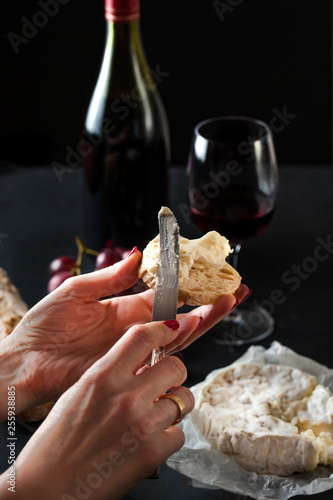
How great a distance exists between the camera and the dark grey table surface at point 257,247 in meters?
1.61

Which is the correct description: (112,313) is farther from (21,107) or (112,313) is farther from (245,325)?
(21,107)

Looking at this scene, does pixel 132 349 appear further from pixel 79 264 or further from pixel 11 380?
pixel 79 264

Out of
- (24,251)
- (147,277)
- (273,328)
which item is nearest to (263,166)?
(273,328)

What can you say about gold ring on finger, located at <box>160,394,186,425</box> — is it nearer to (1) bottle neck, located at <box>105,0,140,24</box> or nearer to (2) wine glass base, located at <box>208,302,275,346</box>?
(2) wine glass base, located at <box>208,302,275,346</box>

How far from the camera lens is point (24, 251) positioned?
76.2 inches

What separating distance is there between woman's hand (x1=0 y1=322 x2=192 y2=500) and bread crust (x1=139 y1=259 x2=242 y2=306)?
21 cm

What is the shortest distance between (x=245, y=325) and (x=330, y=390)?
1.08 feet

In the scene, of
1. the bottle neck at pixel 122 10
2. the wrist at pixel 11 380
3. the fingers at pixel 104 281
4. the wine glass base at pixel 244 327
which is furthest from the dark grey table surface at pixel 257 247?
the bottle neck at pixel 122 10

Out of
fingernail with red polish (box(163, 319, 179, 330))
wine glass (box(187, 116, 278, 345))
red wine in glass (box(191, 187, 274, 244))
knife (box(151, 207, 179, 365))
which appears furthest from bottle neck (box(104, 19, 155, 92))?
fingernail with red polish (box(163, 319, 179, 330))

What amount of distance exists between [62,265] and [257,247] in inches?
21.3

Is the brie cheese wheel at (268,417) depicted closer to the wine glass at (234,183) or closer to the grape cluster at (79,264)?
the wine glass at (234,183)

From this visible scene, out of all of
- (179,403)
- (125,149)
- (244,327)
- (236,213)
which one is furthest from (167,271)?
(125,149)

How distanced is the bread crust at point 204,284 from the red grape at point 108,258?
0.45 metres

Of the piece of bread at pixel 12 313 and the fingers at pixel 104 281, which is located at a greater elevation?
the fingers at pixel 104 281
